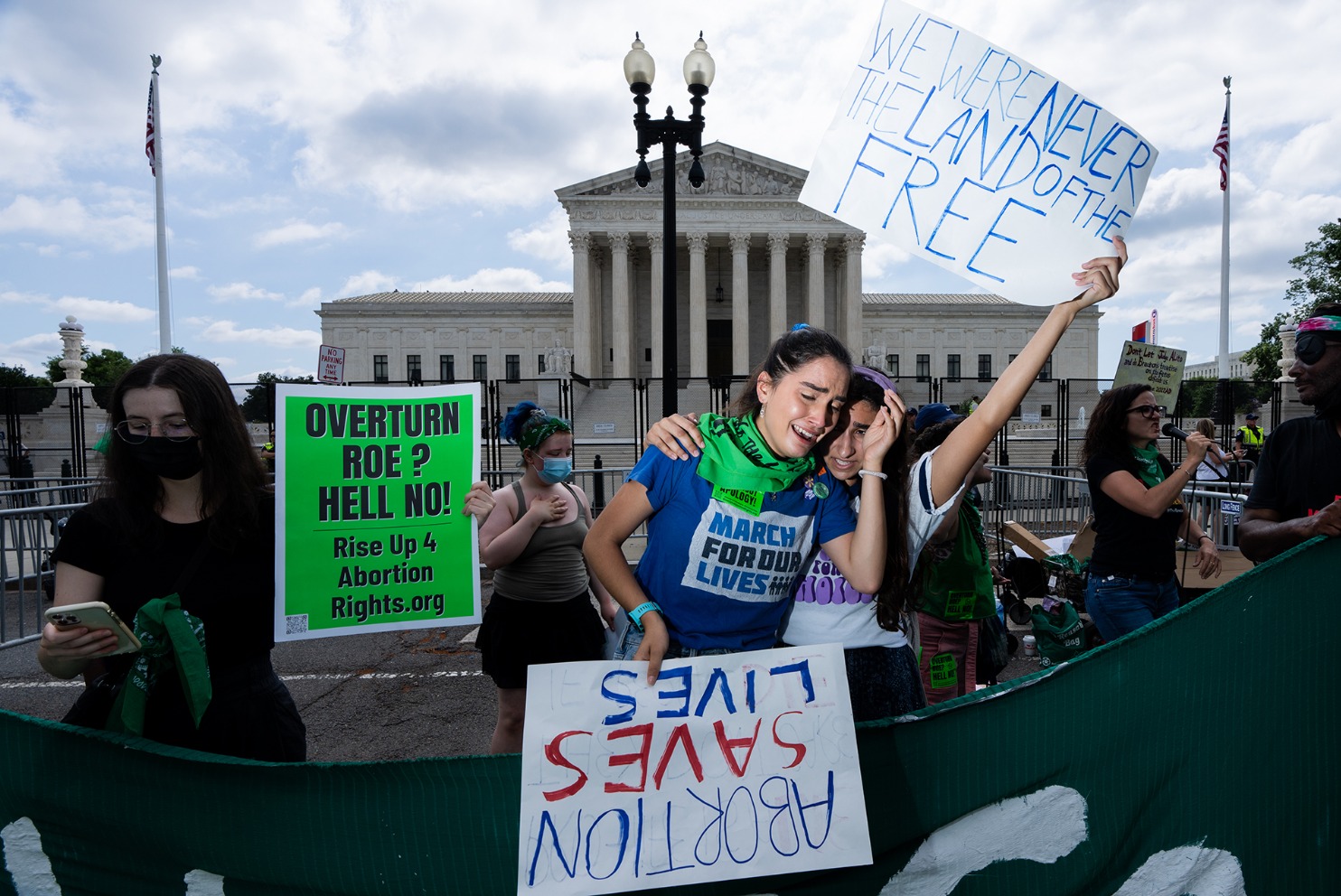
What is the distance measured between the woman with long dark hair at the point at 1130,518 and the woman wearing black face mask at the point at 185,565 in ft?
11.3

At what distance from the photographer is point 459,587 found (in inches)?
99.8

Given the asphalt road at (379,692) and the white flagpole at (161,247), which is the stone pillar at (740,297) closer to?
the white flagpole at (161,247)

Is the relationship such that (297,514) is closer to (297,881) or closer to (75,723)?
(75,723)

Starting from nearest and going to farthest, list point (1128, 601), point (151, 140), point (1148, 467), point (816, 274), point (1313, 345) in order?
point (1313, 345) < point (1128, 601) < point (1148, 467) < point (151, 140) < point (816, 274)

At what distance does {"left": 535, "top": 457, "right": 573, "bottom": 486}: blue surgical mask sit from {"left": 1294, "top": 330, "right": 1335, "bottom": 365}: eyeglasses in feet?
9.08

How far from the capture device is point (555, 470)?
3.53 meters

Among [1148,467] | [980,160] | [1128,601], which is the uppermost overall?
[980,160]

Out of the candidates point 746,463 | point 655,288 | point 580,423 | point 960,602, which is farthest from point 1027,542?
point 655,288

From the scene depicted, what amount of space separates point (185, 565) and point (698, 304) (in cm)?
5032

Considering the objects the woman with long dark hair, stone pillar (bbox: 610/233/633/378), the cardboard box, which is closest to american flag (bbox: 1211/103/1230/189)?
the cardboard box

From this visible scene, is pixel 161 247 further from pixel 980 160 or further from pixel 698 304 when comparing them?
pixel 698 304

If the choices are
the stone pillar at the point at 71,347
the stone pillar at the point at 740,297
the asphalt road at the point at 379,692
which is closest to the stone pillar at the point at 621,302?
the stone pillar at the point at 740,297

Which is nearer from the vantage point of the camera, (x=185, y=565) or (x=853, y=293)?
(x=185, y=565)

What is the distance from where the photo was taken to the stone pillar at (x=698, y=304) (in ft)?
165
